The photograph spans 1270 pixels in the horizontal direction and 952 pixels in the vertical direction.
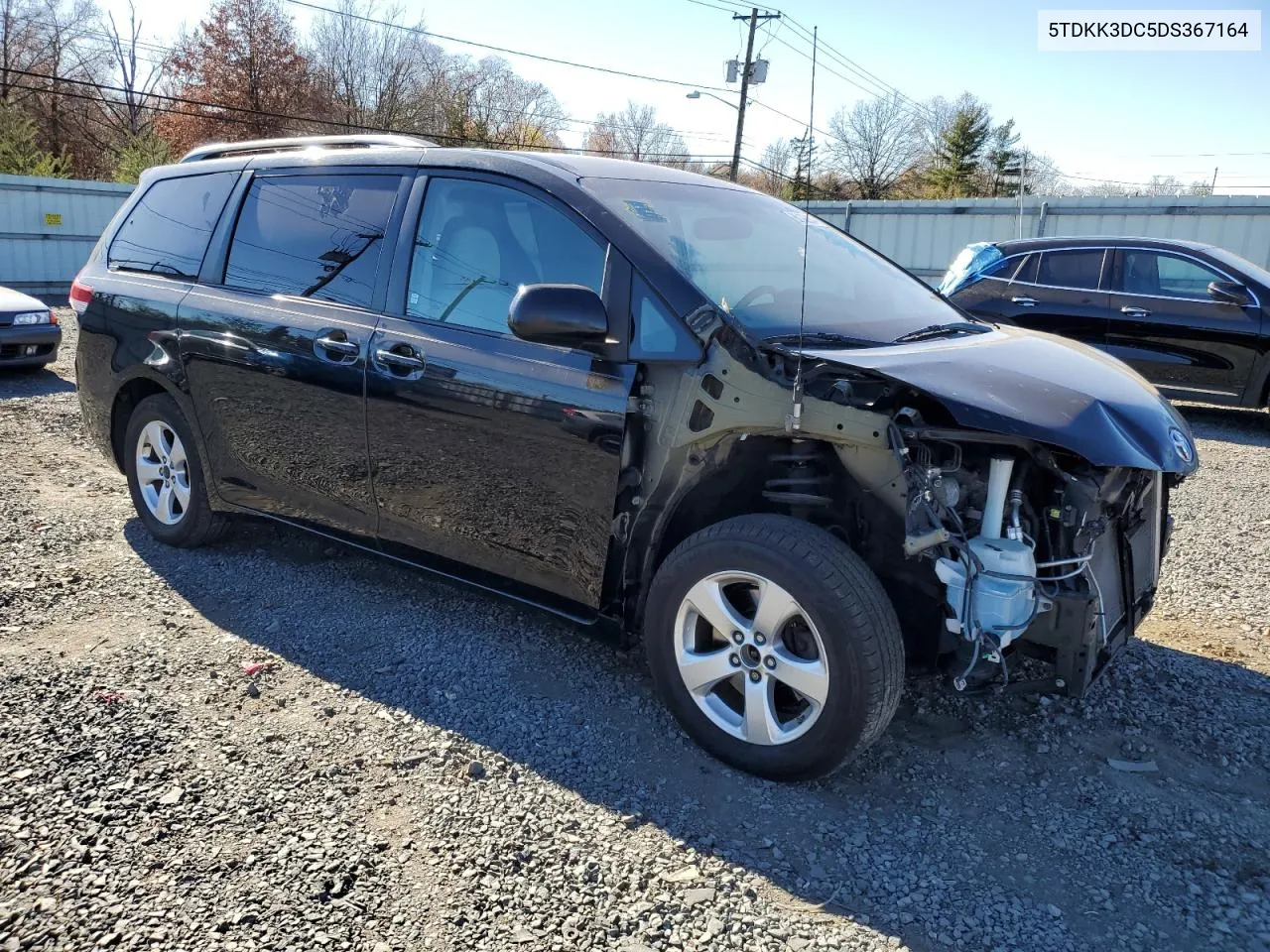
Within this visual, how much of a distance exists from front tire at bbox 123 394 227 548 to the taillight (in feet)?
2.07

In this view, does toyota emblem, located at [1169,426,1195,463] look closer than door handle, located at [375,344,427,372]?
Yes

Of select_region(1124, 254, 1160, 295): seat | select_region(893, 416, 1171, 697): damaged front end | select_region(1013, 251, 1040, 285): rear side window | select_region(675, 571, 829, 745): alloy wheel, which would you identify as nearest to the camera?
select_region(893, 416, 1171, 697): damaged front end

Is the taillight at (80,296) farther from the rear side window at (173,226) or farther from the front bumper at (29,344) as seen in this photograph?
the front bumper at (29,344)

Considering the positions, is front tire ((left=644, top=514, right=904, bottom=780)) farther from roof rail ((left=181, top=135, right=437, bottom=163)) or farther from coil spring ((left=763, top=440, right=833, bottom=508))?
roof rail ((left=181, top=135, right=437, bottom=163))

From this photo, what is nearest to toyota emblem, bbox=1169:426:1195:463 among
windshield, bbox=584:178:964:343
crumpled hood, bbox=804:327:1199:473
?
crumpled hood, bbox=804:327:1199:473

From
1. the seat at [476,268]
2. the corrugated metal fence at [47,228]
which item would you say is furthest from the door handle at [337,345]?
the corrugated metal fence at [47,228]

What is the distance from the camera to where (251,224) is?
421 centimetres

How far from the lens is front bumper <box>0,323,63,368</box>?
9125 mm

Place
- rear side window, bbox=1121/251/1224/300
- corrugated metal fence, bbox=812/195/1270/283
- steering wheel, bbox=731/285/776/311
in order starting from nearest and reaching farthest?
steering wheel, bbox=731/285/776/311 → rear side window, bbox=1121/251/1224/300 → corrugated metal fence, bbox=812/195/1270/283

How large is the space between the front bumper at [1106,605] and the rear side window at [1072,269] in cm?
608

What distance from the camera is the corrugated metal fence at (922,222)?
13828mm

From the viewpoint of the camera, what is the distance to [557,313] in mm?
2863

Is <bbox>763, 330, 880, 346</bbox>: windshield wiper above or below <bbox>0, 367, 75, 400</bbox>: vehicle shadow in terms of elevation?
above

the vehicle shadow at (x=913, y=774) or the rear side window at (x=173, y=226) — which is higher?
the rear side window at (x=173, y=226)
